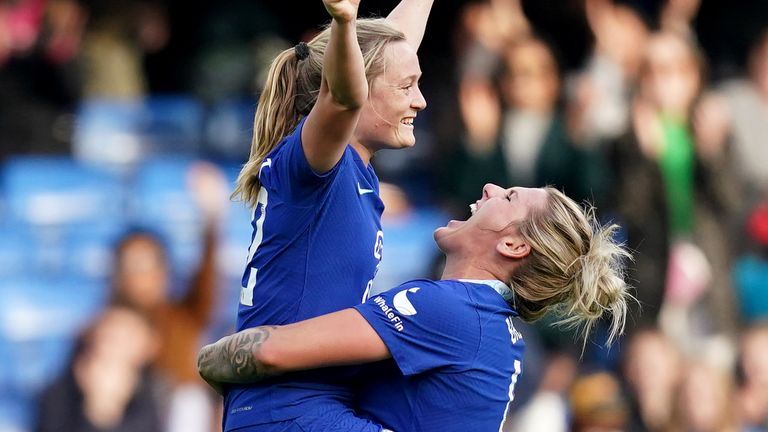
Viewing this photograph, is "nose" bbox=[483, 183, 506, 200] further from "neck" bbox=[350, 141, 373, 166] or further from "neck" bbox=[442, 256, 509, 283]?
"neck" bbox=[350, 141, 373, 166]

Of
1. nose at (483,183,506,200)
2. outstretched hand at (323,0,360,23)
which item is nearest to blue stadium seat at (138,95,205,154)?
nose at (483,183,506,200)

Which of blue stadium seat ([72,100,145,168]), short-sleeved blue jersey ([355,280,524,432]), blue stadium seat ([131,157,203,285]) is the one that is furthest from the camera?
blue stadium seat ([72,100,145,168])

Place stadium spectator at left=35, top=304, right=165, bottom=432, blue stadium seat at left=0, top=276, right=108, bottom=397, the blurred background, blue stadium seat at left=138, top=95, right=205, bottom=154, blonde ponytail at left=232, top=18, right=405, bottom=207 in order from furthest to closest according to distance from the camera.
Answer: blue stadium seat at left=138, top=95, right=205, bottom=154, the blurred background, blue stadium seat at left=0, top=276, right=108, bottom=397, stadium spectator at left=35, top=304, right=165, bottom=432, blonde ponytail at left=232, top=18, right=405, bottom=207

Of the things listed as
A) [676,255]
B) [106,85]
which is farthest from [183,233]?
[676,255]

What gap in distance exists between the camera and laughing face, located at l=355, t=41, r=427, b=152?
A: 11.7 feet

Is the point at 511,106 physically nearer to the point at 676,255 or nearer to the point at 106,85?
the point at 676,255

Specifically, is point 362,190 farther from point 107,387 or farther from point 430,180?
point 430,180

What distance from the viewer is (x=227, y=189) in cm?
764

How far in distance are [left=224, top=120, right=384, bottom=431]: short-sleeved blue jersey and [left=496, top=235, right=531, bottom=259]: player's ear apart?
0.36 metres

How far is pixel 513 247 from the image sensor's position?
359cm

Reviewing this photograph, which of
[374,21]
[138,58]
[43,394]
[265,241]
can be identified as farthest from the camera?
[138,58]

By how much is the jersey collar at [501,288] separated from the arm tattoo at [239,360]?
57 centimetres

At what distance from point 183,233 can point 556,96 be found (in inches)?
86.5

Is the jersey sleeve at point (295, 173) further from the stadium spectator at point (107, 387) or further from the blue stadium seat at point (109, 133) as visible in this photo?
the blue stadium seat at point (109, 133)
